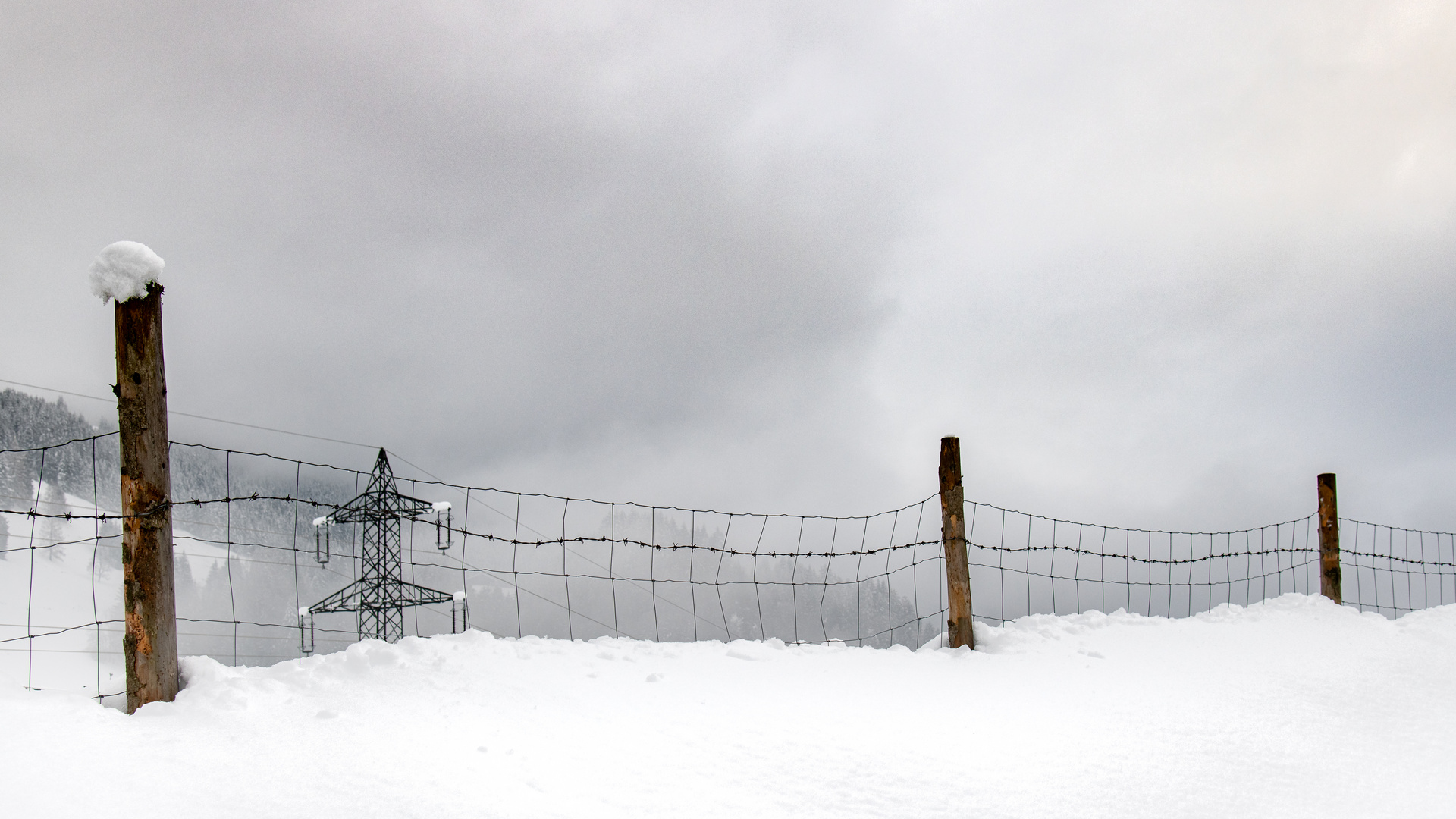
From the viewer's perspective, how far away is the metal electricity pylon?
46.0ft

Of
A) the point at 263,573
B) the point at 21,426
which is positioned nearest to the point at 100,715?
the point at 21,426

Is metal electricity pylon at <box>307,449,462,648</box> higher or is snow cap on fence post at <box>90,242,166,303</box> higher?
snow cap on fence post at <box>90,242,166,303</box>

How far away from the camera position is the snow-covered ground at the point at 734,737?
409cm

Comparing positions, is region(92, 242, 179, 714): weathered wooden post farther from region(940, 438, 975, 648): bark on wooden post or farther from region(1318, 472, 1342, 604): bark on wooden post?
region(1318, 472, 1342, 604): bark on wooden post

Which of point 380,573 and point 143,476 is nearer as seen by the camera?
point 143,476

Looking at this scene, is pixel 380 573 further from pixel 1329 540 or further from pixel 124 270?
pixel 1329 540

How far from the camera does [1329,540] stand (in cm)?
1162

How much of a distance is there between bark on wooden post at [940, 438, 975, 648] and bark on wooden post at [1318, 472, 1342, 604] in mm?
7034

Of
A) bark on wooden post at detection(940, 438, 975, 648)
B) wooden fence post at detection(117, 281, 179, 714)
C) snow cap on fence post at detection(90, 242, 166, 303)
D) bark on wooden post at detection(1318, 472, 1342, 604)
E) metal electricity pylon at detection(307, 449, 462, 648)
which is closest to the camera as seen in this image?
wooden fence post at detection(117, 281, 179, 714)

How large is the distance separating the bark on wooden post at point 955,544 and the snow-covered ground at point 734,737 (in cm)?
34

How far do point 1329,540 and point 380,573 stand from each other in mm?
15767

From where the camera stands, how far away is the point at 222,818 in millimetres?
3711

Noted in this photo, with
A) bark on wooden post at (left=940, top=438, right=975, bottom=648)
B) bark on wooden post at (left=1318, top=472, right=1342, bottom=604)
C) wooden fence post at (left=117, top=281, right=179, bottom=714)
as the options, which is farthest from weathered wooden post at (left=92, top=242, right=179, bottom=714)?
bark on wooden post at (left=1318, top=472, right=1342, bottom=604)

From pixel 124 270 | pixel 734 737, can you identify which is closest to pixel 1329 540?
pixel 734 737
